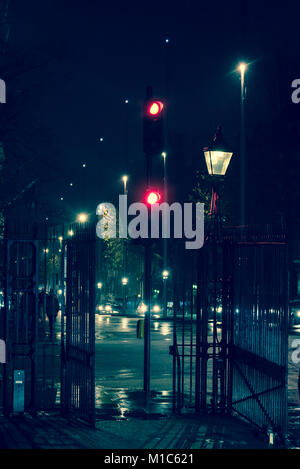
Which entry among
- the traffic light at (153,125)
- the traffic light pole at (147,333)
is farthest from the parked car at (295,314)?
the traffic light at (153,125)

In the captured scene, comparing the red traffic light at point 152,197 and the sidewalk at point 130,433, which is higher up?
the red traffic light at point 152,197

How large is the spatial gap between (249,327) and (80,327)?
2.39 metres

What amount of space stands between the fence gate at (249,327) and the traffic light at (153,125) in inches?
73.2

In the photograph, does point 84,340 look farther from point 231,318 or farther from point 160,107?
point 160,107

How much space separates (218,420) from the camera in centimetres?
1177

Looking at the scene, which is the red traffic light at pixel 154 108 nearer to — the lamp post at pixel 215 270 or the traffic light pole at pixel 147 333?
the lamp post at pixel 215 270

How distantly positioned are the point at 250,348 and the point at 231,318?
102cm

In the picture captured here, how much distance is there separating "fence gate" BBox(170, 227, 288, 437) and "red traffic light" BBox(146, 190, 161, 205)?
38.5 inches

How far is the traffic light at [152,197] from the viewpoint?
43.0 ft

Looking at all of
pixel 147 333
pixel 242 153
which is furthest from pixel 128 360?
pixel 242 153

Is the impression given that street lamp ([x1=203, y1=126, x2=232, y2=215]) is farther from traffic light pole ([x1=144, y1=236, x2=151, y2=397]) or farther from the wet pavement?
the wet pavement

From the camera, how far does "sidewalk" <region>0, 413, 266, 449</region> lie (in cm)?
978
